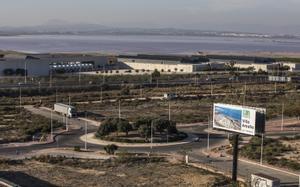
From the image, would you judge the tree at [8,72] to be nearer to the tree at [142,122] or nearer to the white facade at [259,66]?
the white facade at [259,66]

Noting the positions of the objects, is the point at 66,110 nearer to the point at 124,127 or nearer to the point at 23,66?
the point at 124,127

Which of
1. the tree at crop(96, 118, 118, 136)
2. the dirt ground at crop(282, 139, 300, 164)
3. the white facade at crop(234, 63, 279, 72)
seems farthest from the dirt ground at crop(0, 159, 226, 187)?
the white facade at crop(234, 63, 279, 72)

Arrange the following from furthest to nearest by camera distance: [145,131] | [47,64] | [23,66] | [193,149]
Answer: [47,64] < [23,66] < [145,131] < [193,149]

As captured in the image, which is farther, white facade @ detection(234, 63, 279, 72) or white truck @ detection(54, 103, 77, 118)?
white facade @ detection(234, 63, 279, 72)

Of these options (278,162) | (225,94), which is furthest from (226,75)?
(278,162)

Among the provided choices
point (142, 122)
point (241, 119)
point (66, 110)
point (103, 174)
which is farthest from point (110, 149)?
point (66, 110)

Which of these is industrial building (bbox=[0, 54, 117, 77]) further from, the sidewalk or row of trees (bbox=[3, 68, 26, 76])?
the sidewalk
